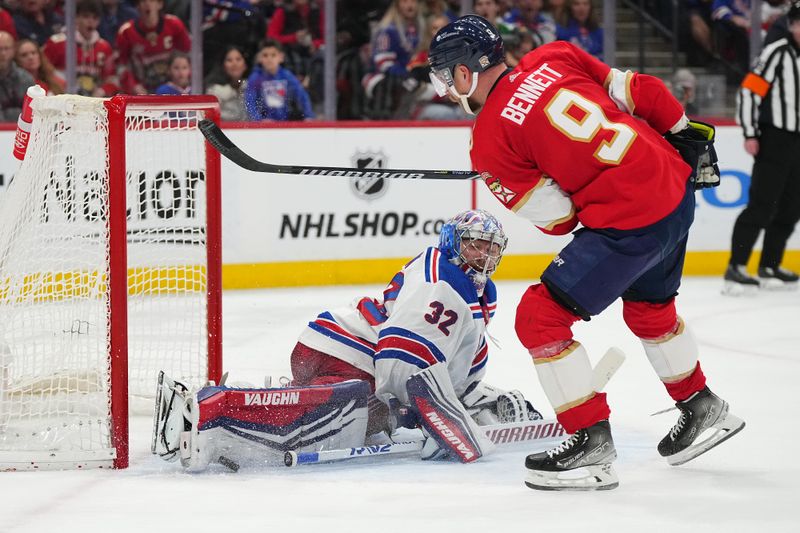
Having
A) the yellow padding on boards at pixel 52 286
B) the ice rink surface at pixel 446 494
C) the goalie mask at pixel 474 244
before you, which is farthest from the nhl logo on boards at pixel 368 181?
the goalie mask at pixel 474 244

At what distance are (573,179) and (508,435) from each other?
2.67 feet

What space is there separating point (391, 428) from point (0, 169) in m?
3.23

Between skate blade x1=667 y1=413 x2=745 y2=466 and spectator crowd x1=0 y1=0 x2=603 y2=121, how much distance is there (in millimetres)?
3720

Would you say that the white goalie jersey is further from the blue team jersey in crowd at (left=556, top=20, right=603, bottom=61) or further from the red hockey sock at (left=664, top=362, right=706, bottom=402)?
the blue team jersey in crowd at (left=556, top=20, right=603, bottom=61)

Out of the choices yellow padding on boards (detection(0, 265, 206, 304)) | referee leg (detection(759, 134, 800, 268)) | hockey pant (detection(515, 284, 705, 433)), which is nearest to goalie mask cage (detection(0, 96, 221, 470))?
yellow padding on boards (detection(0, 265, 206, 304))

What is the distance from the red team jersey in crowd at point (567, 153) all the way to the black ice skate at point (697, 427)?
56cm

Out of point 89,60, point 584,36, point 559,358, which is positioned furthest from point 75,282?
point 584,36

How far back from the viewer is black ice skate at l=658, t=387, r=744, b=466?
123 inches

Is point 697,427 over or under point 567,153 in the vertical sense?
under

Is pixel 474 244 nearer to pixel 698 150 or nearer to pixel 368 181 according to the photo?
pixel 698 150

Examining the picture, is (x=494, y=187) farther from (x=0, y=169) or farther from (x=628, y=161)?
(x=0, y=169)

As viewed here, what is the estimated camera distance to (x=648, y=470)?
123 inches

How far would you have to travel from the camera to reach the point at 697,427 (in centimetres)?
313

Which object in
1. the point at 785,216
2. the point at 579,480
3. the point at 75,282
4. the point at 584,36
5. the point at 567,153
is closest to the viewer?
the point at 567,153
